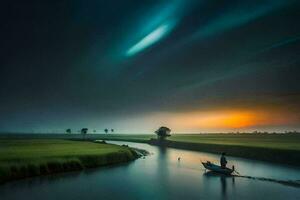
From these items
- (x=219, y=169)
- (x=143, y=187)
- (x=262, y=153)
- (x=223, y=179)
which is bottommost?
(x=143, y=187)

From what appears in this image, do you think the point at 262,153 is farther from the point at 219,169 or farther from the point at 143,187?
the point at 143,187

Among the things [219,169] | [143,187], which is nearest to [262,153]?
[219,169]

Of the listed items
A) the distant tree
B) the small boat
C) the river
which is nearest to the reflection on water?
the river

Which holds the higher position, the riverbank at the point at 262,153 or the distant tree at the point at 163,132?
the distant tree at the point at 163,132

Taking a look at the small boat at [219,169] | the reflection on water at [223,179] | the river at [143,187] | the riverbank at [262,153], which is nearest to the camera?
the river at [143,187]

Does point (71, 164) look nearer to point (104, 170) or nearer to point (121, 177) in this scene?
point (104, 170)

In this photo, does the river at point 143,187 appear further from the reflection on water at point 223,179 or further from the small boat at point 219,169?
the small boat at point 219,169

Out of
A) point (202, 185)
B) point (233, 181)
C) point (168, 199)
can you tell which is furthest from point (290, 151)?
point (168, 199)

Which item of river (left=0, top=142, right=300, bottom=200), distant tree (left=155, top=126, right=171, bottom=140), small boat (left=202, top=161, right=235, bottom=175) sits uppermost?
distant tree (left=155, top=126, right=171, bottom=140)

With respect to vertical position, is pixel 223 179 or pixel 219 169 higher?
pixel 219 169

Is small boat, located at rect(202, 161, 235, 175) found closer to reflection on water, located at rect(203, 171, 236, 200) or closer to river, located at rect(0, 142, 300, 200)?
reflection on water, located at rect(203, 171, 236, 200)

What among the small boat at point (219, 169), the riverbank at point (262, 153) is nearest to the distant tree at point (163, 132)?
the riverbank at point (262, 153)

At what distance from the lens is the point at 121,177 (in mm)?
42188

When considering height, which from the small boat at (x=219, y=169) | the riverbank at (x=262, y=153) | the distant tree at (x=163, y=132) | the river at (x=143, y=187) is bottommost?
the river at (x=143, y=187)
